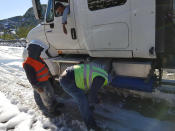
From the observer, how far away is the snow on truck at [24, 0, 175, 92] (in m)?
2.66

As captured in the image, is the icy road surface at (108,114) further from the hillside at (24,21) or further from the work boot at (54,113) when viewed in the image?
the hillside at (24,21)

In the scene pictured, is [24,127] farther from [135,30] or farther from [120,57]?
[135,30]

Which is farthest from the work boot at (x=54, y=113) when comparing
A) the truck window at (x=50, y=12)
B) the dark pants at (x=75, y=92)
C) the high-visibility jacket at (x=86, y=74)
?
the truck window at (x=50, y=12)


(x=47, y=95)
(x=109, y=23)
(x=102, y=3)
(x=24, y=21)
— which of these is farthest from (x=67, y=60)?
(x=24, y=21)

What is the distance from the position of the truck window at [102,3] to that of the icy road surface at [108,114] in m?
2.03

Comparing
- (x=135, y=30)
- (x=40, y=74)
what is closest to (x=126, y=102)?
(x=135, y=30)

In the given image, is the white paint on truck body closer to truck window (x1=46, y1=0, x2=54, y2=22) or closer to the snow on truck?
the snow on truck

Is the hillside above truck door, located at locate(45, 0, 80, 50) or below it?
above

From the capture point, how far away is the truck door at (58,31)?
3.43 m

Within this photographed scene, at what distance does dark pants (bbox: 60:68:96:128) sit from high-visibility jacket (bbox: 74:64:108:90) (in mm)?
123

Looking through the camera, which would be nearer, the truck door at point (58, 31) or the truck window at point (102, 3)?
the truck window at point (102, 3)

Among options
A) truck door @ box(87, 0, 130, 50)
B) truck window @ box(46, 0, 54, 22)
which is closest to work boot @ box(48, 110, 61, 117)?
truck door @ box(87, 0, 130, 50)

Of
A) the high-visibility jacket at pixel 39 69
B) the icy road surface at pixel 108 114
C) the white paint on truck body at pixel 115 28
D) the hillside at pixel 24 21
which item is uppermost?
the hillside at pixel 24 21

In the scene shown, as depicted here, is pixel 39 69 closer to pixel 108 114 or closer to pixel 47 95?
pixel 47 95
